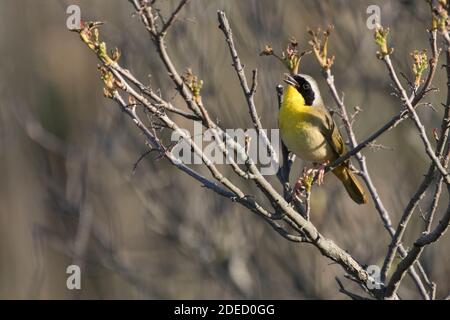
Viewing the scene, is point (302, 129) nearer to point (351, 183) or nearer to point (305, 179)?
point (351, 183)

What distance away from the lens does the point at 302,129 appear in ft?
12.8

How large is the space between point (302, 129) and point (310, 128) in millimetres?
72

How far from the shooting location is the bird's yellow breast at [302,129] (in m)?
3.84

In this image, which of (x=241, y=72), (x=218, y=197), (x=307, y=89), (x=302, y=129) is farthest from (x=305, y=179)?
(x=218, y=197)

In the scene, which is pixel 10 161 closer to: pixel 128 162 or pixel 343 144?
pixel 128 162

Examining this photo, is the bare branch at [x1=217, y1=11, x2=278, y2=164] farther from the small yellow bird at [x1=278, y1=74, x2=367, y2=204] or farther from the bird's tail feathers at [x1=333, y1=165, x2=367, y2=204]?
the bird's tail feathers at [x1=333, y1=165, x2=367, y2=204]

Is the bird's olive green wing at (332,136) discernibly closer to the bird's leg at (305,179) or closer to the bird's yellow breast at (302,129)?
the bird's yellow breast at (302,129)

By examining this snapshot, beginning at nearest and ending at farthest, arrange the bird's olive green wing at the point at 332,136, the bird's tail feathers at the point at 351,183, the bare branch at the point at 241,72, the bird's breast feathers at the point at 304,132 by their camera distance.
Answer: the bare branch at the point at 241,72 → the bird's breast feathers at the point at 304,132 → the bird's olive green wing at the point at 332,136 → the bird's tail feathers at the point at 351,183

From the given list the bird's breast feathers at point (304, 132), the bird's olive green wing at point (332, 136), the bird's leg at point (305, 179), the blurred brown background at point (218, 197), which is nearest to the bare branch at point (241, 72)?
the bird's leg at point (305, 179)

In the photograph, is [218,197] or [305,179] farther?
[218,197]

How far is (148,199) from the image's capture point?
538cm

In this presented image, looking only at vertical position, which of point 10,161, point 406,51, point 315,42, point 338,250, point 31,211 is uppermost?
point 10,161

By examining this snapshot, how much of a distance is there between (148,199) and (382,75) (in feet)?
5.97

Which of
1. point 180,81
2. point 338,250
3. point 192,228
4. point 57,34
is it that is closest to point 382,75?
point 192,228
